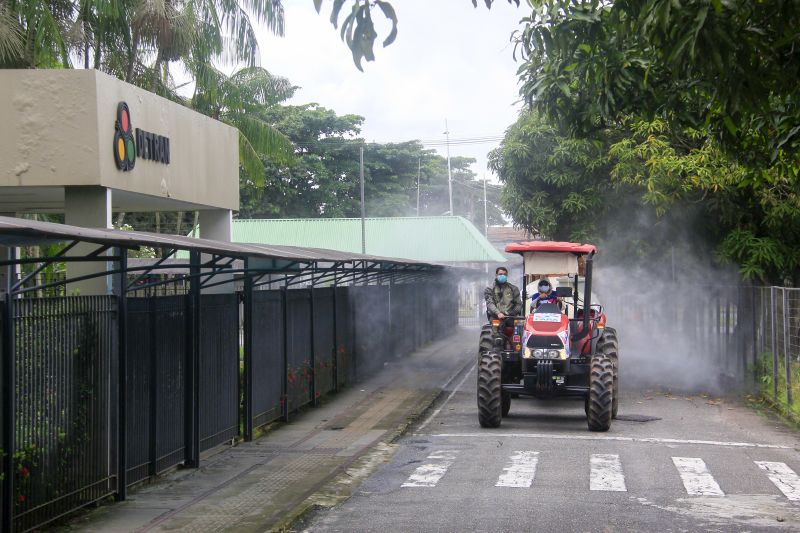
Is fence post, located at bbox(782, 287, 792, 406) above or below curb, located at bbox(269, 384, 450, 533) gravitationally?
above

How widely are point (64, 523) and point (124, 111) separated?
27.0 feet

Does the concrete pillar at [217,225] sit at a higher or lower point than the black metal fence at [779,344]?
higher

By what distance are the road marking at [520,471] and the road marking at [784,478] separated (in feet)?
8.86

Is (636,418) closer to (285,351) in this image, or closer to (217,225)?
(285,351)

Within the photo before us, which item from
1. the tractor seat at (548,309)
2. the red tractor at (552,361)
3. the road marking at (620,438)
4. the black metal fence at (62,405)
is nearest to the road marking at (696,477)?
the road marking at (620,438)

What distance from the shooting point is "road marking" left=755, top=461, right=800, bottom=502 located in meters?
10.8

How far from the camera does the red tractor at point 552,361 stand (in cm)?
1496

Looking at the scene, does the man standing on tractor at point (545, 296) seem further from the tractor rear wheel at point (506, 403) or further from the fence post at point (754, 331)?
the fence post at point (754, 331)

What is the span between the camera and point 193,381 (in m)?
12.4

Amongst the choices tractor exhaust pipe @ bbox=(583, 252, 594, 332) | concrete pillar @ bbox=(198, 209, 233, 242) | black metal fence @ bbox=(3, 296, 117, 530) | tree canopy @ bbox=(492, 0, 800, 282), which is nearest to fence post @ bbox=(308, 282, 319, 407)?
concrete pillar @ bbox=(198, 209, 233, 242)

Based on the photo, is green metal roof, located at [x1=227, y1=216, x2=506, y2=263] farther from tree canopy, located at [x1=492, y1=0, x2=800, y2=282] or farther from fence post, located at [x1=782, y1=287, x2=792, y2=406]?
fence post, located at [x1=782, y1=287, x2=792, y2=406]

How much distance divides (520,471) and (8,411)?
19.8 feet

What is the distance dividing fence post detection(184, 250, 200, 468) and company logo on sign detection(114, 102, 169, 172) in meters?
3.93

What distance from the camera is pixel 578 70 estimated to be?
38.3 ft
